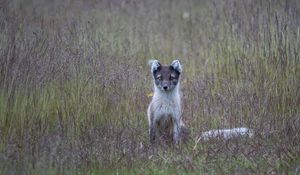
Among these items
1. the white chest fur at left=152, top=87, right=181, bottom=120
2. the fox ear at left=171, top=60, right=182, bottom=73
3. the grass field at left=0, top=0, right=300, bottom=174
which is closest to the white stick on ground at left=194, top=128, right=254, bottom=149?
the grass field at left=0, top=0, right=300, bottom=174

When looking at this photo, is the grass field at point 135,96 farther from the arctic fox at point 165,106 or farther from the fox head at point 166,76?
the fox head at point 166,76

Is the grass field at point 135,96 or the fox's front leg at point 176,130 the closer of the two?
the grass field at point 135,96

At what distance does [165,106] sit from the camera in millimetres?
8016

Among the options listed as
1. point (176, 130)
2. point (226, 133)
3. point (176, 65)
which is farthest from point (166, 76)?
point (226, 133)

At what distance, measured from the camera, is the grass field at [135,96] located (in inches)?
256

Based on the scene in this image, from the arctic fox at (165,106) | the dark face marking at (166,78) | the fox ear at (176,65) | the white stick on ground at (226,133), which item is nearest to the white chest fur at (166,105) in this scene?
the arctic fox at (165,106)

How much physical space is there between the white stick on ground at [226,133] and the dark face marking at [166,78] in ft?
2.77

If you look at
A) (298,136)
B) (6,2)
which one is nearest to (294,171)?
(298,136)

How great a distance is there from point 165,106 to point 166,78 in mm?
387

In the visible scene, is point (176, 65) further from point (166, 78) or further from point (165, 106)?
point (165, 106)

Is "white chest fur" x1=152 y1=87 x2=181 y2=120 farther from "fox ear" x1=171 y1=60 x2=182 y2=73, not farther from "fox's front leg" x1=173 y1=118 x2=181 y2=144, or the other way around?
"fox ear" x1=171 y1=60 x2=182 y2=73

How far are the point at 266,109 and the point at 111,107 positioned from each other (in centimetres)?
214

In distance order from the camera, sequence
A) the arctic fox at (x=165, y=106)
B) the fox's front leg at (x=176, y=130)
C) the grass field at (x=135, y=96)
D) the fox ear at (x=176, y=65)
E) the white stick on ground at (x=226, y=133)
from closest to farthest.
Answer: the grass field at (x=135, y=96) → the white stick on ground at (x=226, y=133) → the fox's front leg at (x=176, y=130) → the arctic fox at (x=165, y=106) → the fox ear at (x=176, y=65)

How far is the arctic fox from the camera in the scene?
799 cm
